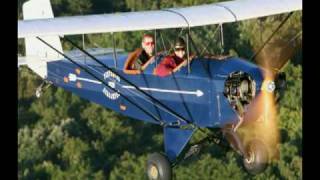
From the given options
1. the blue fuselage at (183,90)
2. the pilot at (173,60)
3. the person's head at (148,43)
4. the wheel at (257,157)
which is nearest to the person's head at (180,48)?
the pilot at (173,60)

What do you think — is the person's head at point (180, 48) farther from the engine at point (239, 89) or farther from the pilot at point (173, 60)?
the engine at point (239, 89)

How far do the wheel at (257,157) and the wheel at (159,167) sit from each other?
110cm

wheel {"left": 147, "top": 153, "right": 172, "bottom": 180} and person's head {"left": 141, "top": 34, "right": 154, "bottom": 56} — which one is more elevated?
person's head {"left": 141, "top": 34, "right": 154, "bottom": 56}

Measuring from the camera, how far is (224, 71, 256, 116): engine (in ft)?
37.4

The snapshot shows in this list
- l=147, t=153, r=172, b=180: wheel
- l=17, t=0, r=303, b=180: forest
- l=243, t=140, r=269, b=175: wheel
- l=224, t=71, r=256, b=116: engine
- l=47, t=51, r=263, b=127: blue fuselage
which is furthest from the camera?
l=17, t=0, r=303, b=180: forest

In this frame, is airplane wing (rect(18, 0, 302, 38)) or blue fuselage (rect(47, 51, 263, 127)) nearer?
blue fuselage (rect(47, 51, 263, 127))

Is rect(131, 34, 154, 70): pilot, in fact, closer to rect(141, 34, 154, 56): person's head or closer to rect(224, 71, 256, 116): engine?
rect(141, 34, 154, 56): person's head

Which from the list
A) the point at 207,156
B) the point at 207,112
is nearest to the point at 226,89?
the point at 207,112

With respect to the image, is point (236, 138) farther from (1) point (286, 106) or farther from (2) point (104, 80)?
(1) point (286, 106)

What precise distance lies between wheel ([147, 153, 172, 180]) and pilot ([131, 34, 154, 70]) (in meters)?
1.33

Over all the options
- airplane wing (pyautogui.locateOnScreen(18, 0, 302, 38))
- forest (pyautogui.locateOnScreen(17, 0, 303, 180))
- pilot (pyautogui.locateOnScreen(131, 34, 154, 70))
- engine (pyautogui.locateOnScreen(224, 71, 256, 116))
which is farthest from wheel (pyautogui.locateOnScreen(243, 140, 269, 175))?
forest (pyautogui.locateOnScreen(17, 0, 303, 180))

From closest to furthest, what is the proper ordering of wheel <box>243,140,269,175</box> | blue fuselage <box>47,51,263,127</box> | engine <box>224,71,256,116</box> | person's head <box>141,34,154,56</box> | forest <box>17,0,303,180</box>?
engine <box>224,71,256,116</box>
blue fuselage <box>47,51,263,127</box>
wheel <box>243,140,269,175</box>
person's head <box>141,34,154,56</box>
forest <box>17,0,303,180</box>

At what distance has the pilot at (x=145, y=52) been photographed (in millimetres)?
12750
